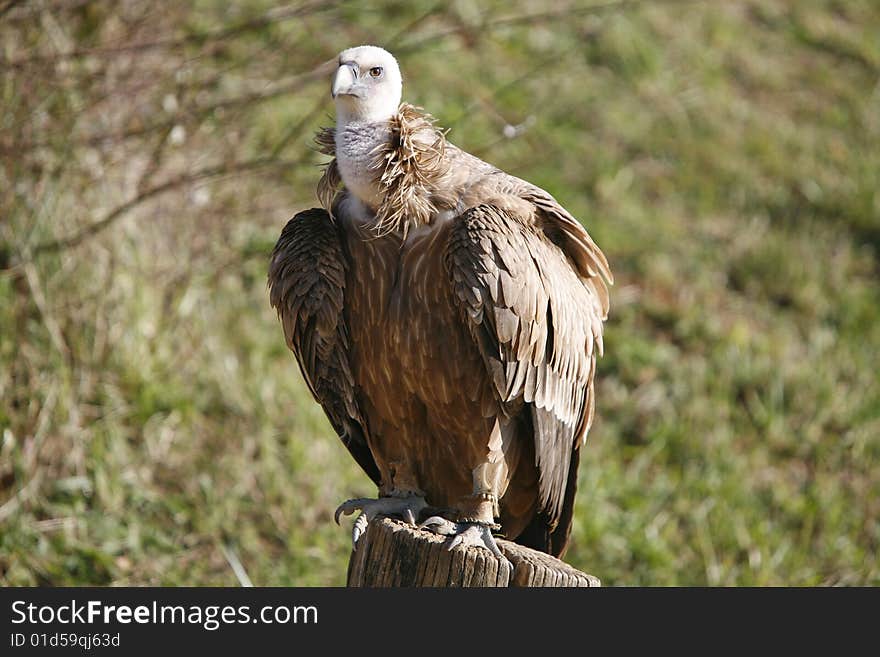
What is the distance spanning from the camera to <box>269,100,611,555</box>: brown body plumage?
2965 mm

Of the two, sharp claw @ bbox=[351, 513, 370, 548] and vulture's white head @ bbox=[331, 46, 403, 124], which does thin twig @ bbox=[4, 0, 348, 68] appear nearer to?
vulture's white head @ bbox=[331, 46, 403, 124]

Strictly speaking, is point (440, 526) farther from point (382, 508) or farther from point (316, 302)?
point (316, 302)

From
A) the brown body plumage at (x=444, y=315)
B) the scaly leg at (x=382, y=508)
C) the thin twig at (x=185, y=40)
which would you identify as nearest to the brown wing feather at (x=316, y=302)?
the brown body plumage at (x=444, y=315)

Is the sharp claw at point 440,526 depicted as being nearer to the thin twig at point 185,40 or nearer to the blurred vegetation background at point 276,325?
the blurred vegetation background at point 276,325

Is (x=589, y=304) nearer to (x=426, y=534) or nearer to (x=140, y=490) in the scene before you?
(x=426, y=534)

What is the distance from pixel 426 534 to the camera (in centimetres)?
276

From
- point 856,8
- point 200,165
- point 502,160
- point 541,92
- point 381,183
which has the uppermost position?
point 856,8

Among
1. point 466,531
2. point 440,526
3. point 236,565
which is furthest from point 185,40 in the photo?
point 466,531

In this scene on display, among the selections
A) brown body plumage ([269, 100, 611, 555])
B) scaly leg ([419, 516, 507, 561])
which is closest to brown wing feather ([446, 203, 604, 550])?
brown body plumage ([269, 100, 611, 555])

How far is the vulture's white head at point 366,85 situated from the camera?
112 inches

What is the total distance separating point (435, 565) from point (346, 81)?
123 centimetres

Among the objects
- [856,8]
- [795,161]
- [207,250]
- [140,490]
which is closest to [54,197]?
[207,250]

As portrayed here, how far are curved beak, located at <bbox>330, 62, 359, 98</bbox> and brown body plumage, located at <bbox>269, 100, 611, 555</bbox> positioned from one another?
17cm

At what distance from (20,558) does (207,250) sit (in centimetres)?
173
